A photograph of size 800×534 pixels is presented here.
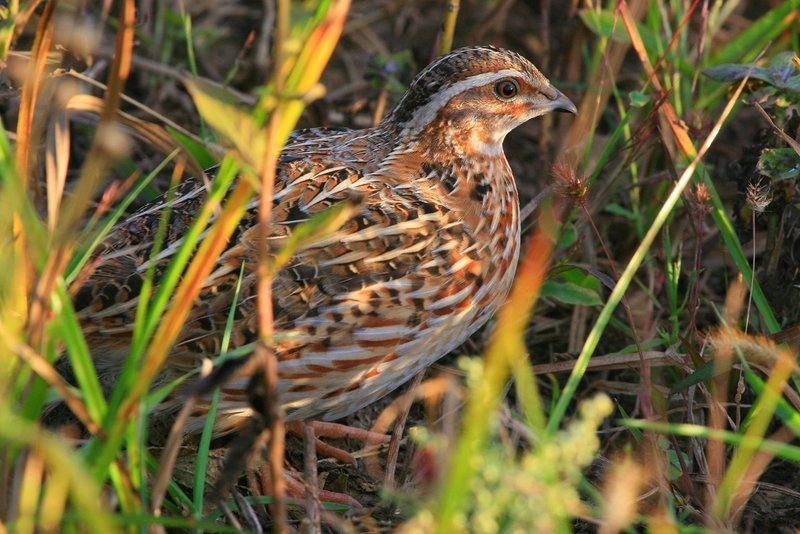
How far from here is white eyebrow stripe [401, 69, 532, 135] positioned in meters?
3.71

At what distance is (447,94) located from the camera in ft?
12.2

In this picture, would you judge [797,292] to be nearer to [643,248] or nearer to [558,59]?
[643,248]

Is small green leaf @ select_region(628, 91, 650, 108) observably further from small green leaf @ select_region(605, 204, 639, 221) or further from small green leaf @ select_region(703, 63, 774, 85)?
small green leaf @ select_region(605, 204, 639, 221)

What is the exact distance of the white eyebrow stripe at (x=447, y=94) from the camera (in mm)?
3711

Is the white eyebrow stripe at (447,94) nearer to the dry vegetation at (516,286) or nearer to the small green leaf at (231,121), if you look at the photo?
the dry vegetation at (516,286)

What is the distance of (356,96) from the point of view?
17.6 feet

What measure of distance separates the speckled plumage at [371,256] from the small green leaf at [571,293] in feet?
0.83

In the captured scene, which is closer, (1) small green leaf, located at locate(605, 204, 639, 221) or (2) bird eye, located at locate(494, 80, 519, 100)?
(2) bird eye, located at locate(494, 80, 519, 100)

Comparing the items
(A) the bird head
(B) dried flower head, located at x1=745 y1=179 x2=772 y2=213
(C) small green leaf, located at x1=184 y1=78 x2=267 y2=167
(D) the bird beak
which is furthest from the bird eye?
(C) small green leaf, located at x1=184 y1=78 x2=267 y2=167

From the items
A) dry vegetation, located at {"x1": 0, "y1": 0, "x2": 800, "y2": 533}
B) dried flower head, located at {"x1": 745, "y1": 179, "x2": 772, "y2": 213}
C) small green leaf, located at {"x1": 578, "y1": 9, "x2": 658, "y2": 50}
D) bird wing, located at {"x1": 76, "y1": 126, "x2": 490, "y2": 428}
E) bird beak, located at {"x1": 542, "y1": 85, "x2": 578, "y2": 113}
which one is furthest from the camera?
small green leaf, located at {"x1": 578, "y1": 9, "x2": 658, "y2": 50}

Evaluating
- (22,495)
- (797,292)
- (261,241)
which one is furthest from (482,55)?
(22,495)

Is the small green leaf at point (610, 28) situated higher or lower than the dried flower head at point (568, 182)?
higher

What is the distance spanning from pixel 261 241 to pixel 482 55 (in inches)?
73.0

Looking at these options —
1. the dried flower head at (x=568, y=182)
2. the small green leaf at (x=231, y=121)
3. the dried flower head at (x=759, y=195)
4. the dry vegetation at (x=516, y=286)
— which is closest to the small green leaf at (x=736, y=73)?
the dry vegetation at (x=516, y=286)
